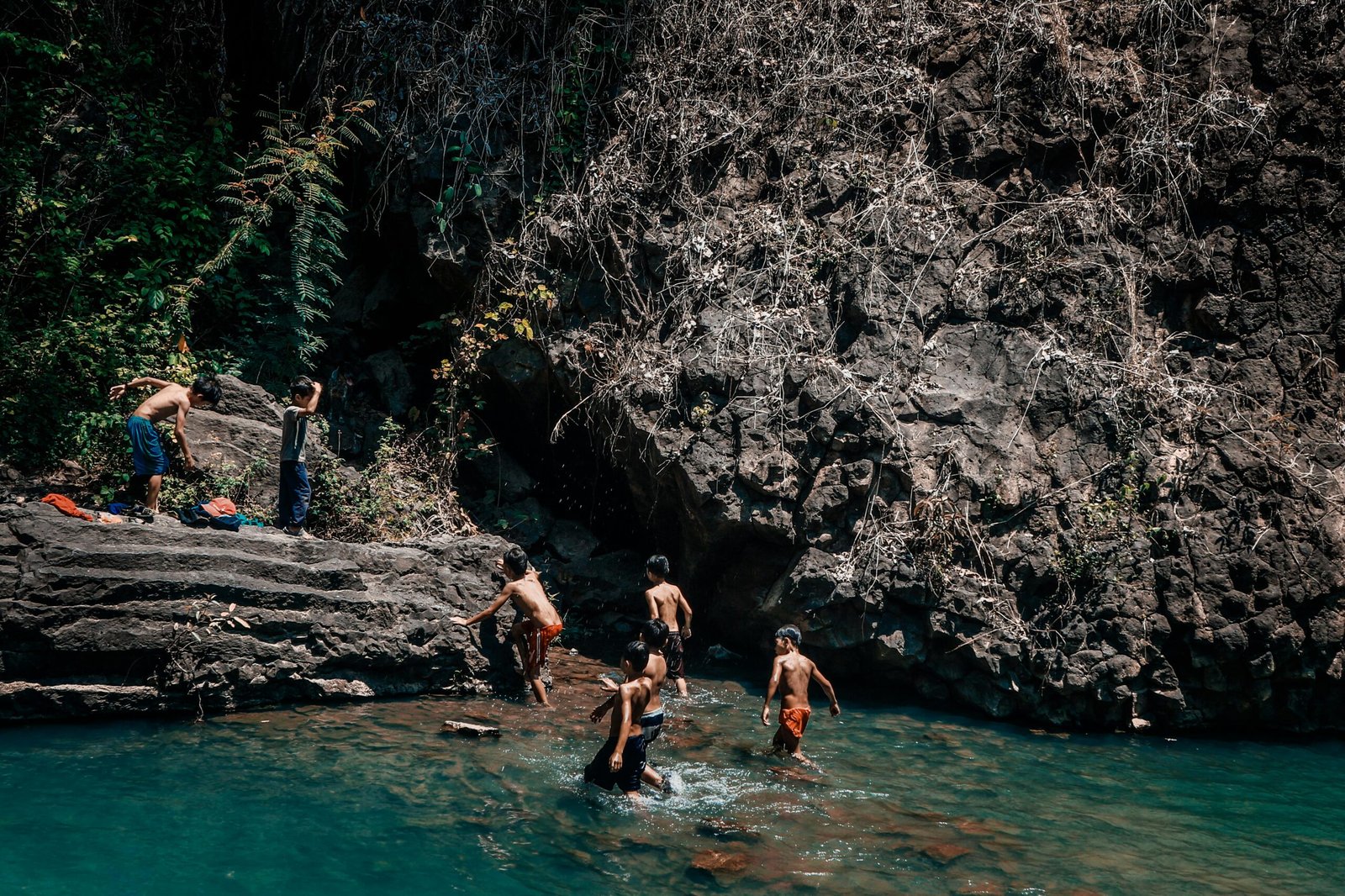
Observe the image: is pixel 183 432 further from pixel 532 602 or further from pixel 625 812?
pixel 625 812

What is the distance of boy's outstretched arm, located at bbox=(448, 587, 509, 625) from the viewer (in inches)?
327

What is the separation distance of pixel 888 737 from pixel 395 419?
6735 mm

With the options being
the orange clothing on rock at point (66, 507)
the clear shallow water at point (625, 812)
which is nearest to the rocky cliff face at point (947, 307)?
the clear shallow water at point (625, 812)

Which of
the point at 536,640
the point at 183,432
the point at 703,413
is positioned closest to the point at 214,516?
the point at 183,432

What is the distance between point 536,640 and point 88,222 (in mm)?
7282

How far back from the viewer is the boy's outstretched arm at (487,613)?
327 inches

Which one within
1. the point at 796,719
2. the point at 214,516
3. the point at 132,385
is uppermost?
the point at 132,385

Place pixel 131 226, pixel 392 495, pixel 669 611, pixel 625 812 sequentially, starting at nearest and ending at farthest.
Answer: pixel 625 812 → pixel 669 611 → pixel 392 495 → pixel 131 226

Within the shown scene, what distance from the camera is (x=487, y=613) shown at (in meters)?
8.31

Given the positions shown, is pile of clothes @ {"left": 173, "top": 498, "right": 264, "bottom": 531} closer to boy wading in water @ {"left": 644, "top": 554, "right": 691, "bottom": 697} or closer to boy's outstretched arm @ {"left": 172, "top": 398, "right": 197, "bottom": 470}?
boy's outstretched arm @ {"left": 172, "top": 398, "right": 197, "bottom": 470}

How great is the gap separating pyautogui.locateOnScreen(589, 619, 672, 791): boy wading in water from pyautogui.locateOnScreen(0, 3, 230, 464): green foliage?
620 centimetres

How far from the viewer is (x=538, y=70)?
11.2 m

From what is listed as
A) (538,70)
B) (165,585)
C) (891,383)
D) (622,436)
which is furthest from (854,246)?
(165,585)

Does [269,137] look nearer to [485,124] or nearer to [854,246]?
[485,124]
